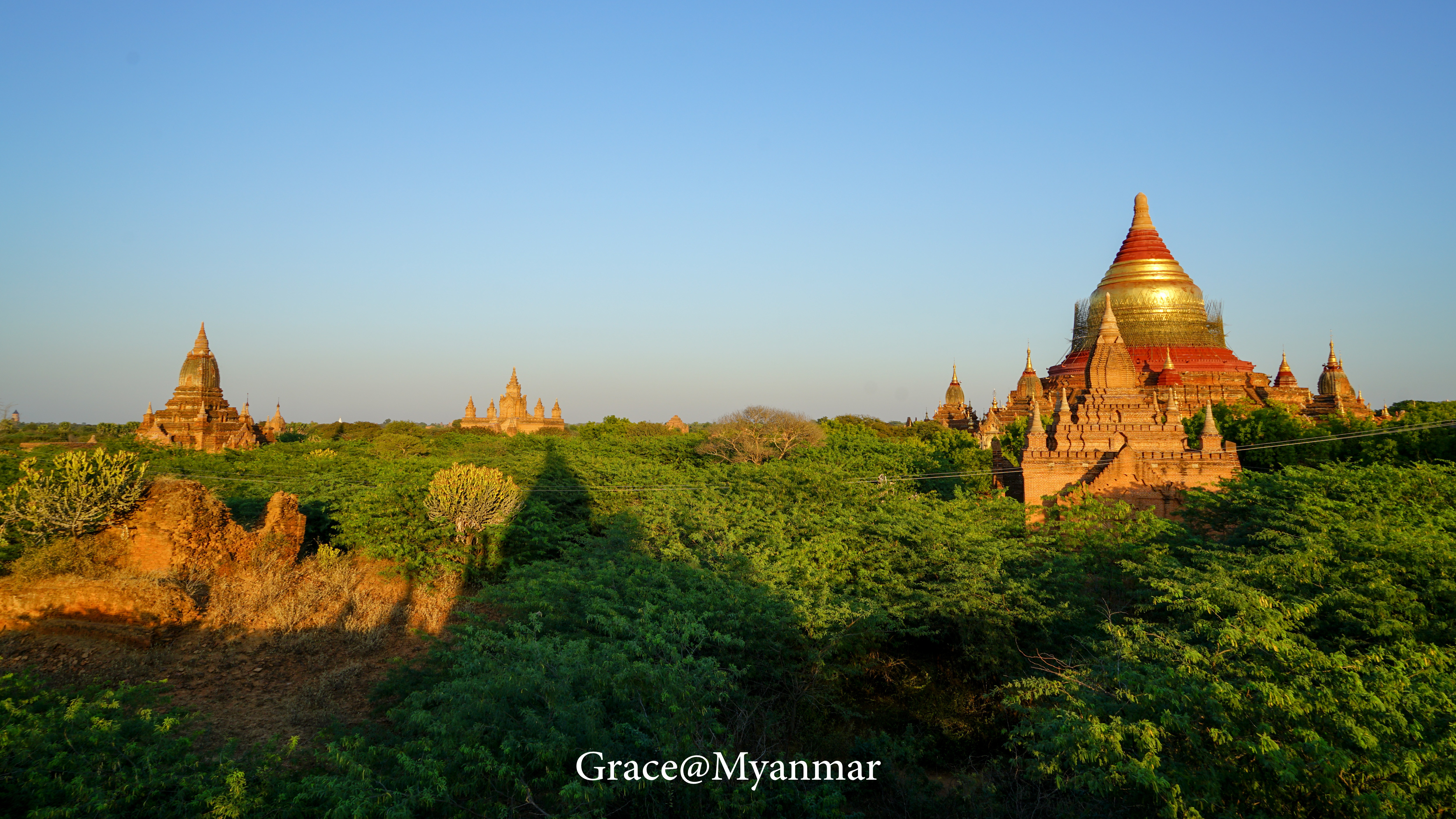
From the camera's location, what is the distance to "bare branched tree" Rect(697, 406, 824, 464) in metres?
40.6

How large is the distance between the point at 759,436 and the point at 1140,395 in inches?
746

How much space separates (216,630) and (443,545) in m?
6.56

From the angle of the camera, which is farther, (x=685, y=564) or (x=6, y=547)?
(x=6, y=547)

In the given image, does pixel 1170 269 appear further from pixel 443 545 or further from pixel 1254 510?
pixel 443 545

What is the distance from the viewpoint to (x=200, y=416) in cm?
5806

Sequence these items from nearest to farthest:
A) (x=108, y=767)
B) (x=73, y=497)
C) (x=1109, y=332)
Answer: (x=108, y=767), (x=73, y=497), (x=1109, y=332)

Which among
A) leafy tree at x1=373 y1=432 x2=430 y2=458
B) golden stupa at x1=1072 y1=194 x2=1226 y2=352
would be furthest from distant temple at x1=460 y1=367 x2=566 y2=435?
golden stupa at x1=1072 y1=194 x2=1226 y2=352

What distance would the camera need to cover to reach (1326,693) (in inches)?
356

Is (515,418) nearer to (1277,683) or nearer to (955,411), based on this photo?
(955,411)

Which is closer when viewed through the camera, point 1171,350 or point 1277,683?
point 1277,683

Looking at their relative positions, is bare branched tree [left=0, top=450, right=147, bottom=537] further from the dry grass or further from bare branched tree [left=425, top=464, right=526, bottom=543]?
bare branched tree [left=425, top=464, right=526, bottom=543]

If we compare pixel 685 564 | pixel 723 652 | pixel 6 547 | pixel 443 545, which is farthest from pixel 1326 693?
pixel 6 547

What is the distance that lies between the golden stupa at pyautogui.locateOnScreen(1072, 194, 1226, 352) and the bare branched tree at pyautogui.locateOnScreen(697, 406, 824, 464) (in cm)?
1403

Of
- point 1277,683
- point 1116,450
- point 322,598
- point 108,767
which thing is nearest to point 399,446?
point 322,598
